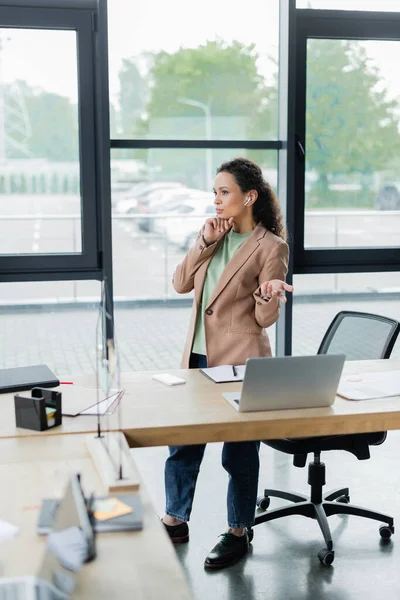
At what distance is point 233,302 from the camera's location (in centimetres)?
321

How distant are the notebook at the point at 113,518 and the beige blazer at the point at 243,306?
1.34 metres

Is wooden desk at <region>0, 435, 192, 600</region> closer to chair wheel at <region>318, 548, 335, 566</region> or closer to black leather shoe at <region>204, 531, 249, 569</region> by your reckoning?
black leather shoe at <region>204, 531, 249, 569</region>

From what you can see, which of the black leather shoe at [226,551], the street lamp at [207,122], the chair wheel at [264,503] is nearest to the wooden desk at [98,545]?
the black leather shoe at [226,551]

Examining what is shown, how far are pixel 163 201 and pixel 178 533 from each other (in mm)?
2076

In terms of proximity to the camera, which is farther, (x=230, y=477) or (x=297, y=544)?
(x=297, y=544)

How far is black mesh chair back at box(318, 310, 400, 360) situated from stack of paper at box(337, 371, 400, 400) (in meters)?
0.38

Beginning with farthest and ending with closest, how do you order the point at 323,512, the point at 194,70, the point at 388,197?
the point at 388,197 < the point at 194,70 < the point at 323,512

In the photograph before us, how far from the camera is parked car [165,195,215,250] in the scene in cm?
471

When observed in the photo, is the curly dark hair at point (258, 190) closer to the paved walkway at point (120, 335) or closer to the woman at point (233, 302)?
the woman at point (233, 302)

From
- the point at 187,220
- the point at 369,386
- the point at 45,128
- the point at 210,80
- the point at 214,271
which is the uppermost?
the point at 210,80

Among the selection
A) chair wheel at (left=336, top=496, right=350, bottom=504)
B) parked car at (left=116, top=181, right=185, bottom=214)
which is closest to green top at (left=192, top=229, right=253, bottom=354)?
chair wheel at (left=336, top=496, right=350, bottom=504)

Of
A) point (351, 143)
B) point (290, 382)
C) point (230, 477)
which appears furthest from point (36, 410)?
point (351, 143)

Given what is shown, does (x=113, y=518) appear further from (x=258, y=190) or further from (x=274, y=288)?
(x=258, y=190)

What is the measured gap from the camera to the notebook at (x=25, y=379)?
A: 111 inches
